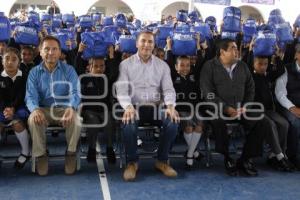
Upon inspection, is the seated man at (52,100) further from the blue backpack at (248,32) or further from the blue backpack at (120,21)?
the blue backpack at (120,21)

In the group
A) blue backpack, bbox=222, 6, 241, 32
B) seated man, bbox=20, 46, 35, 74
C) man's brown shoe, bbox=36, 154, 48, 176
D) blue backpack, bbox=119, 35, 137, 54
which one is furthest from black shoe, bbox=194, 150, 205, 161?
blue backpack, bbox=222, 6, 241, 32

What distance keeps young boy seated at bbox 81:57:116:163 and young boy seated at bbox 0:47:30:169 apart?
58 cm

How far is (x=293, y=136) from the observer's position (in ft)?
12.4

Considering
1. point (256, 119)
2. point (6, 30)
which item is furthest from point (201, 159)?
point (6, 30)

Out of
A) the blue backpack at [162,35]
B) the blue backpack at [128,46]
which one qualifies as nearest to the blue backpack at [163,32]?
the blue backpack at [162,35]

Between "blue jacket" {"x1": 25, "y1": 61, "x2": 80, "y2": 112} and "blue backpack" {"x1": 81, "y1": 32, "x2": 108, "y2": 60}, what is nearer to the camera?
"blue jacket" {"x1": 25, "y1": 61, "x2": 80, "y2": 112}

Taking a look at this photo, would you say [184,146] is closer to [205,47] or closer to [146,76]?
[146,76]

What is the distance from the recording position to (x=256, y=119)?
12.0 feet

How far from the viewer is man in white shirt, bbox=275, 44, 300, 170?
3791 mm

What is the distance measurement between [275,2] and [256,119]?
71.1ft

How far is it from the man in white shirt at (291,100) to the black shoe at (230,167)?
64 centimetres

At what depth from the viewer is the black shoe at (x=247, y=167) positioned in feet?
11.9

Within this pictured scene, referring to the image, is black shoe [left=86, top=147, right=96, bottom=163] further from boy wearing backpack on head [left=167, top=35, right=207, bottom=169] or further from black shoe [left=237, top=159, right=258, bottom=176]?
black shoe [left=237, top=159, right=258, bottom=176]

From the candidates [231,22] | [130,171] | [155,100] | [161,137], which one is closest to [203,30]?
[231,22]
